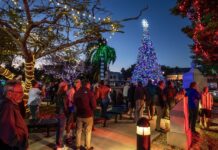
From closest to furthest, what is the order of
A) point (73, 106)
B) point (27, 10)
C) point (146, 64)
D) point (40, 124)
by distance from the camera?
point (73, 106)
point (40, 124)
point (27, 10)
point (146, 64)

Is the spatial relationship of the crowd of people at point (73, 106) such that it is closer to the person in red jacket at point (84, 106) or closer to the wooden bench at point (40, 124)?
the person in red jacket at point (84, 106)

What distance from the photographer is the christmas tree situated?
3897 cm

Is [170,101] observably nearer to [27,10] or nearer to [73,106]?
[73,106]

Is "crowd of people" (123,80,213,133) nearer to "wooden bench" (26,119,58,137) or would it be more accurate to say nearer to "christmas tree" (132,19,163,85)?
"wooden bench" (26,119,58,137)

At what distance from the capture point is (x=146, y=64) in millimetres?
39219

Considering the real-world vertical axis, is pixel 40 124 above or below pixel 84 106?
below

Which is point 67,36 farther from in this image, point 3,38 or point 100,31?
point 3,38

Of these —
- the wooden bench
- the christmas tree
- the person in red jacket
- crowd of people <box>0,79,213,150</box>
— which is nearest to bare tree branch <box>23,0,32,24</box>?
crowd of people <box>0,79,213,150</box>

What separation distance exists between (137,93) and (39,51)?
176 inches

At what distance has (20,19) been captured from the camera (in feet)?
40.2

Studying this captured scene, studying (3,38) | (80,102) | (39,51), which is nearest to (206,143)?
(80,102)

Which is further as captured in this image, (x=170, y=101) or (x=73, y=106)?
(x=170, y=101)

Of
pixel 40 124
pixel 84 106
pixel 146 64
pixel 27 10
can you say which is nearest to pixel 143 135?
pixel 84 106

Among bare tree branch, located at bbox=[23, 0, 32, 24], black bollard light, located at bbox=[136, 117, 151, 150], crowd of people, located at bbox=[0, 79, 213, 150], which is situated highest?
bare tree branch, located at bbox=[23, 0, 32, 24]
